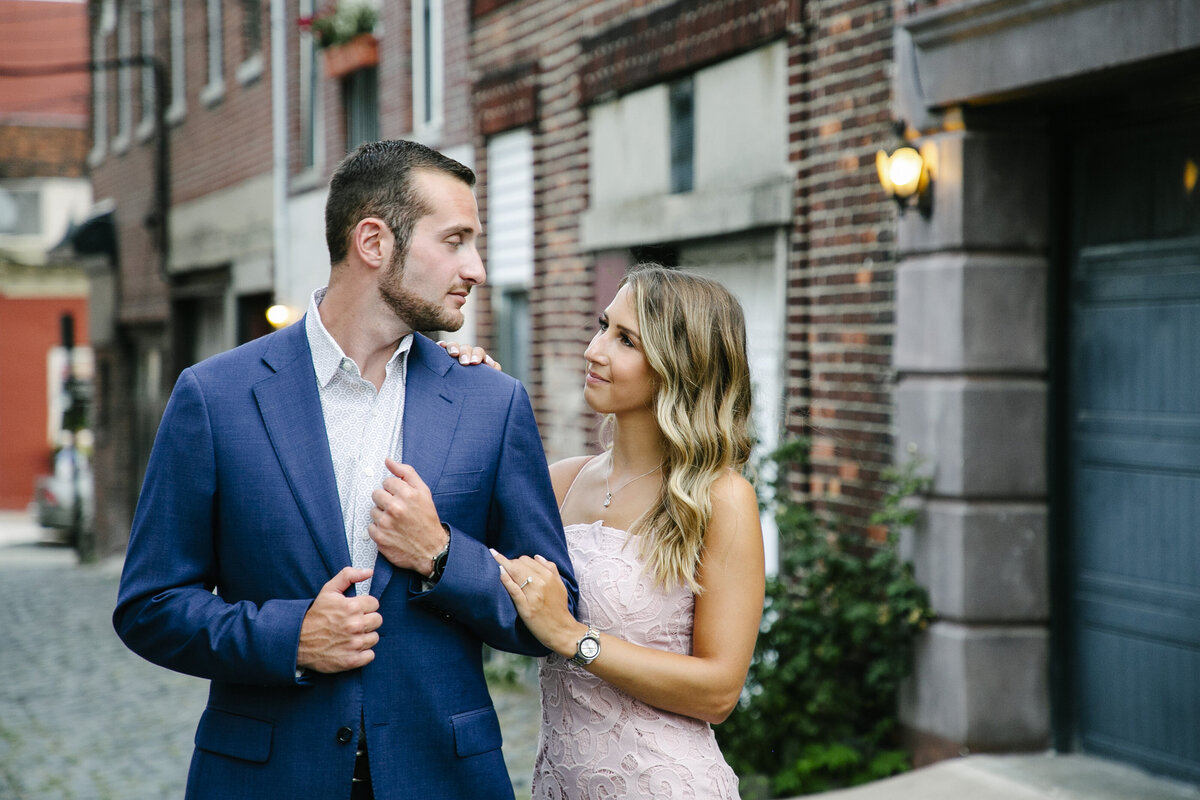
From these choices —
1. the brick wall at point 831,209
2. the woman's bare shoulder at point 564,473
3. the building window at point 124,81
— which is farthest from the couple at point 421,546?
the building window at point 124,81

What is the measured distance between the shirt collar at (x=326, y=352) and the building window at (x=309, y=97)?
11852 mm

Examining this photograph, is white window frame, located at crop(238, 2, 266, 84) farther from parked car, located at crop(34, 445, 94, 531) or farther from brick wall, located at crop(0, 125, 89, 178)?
brick wall, located at crop(0, 125, 89, 178)

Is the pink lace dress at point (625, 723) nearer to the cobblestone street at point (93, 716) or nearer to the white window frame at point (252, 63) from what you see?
the cobblestone street at point (93, 716)

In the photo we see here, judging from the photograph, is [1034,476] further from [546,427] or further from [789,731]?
[546,427]

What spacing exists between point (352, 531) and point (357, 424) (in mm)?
233

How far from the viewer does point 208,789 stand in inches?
101

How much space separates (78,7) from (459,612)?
128 feet

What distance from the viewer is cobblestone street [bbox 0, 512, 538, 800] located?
22.7 ft

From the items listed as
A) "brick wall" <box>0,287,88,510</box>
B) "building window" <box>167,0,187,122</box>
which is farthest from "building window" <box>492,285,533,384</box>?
"brick wall" <box>0,287,88,510</box>

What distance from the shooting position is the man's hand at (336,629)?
8.08ft

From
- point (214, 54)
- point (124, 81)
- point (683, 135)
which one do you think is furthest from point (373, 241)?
point (124, 81)

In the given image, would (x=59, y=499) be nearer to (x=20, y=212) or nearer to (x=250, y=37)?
(x=20, y=212)

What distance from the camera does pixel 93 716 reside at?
8.66 metres

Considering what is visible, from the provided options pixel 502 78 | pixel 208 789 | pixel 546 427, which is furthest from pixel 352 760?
pixel 502 78
